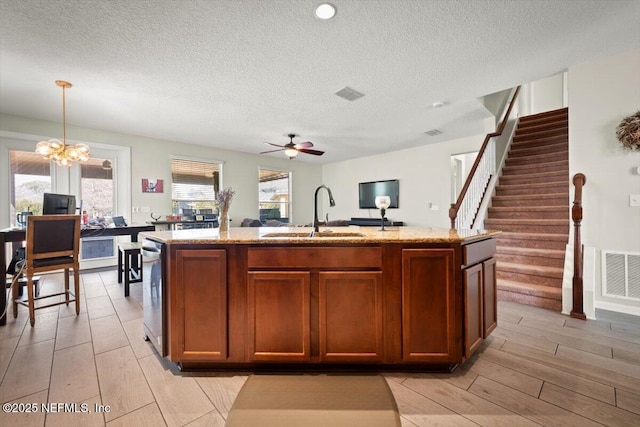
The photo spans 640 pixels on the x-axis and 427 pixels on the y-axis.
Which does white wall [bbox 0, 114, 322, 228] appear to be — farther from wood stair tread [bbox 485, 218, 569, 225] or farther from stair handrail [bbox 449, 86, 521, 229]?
wood stair tread [bbox 485, 218, 569, 225]

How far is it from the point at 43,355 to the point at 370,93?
406 cm

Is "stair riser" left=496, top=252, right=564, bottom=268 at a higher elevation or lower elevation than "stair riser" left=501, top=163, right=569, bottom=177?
lower

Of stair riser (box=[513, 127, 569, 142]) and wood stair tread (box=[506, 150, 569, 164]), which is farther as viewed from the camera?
stair riser (box=[513, 127, 569, 142])

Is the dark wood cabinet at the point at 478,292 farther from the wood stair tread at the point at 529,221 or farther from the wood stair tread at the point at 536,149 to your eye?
the wood stair tread at the point at 536,149

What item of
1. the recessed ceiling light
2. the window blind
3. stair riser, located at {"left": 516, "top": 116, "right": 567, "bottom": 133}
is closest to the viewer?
the recessed ceiling light

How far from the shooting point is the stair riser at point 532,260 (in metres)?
3.33

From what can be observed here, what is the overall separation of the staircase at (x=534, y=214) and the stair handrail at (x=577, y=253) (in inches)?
7.1

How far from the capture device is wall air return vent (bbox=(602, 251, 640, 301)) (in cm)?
280

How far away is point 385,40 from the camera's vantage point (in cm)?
243

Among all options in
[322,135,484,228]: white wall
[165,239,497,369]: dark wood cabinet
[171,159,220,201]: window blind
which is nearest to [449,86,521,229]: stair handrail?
[322,135,484,228]: white wall

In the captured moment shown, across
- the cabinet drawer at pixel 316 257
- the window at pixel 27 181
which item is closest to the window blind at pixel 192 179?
the window at pixel 27 181

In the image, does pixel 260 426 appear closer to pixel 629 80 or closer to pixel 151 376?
pixel 151 376

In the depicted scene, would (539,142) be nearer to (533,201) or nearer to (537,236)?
(533,201)

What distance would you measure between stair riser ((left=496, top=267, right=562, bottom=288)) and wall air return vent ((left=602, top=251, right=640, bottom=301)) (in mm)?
425
